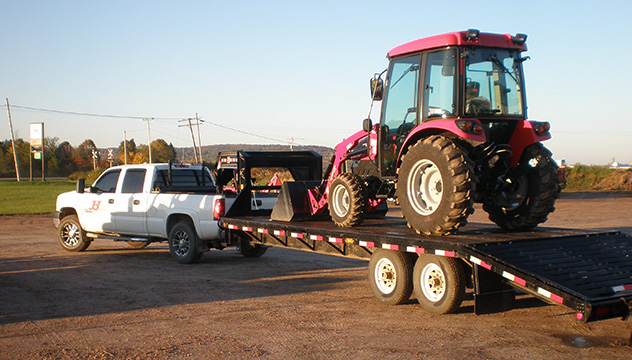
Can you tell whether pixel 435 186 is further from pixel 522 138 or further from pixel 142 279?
pixel 142 279

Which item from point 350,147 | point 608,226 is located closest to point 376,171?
point 350,147

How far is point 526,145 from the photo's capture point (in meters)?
8.29

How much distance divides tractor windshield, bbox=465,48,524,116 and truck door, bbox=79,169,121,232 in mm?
8891

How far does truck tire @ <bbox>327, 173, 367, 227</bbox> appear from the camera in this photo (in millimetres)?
9125

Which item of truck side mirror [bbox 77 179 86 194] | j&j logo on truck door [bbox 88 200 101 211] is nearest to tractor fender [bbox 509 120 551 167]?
j&j logo on truck door [bbox 88 200 101 211]

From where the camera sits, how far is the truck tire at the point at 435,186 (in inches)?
289

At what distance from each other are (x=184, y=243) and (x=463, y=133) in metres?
6.94

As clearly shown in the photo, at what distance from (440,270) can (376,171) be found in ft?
8.16

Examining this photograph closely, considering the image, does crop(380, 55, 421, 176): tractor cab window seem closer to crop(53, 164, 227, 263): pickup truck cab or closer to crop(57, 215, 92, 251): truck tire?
crop(53, 164, 227, 263): pickup truck cab

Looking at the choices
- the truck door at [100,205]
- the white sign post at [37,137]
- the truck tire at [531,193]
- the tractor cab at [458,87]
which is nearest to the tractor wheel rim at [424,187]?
the tractor cab at [458,87]

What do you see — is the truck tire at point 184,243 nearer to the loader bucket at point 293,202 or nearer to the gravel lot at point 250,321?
the gravel lot at point 250,321

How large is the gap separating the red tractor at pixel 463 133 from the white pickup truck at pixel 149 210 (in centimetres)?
425

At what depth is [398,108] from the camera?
895cm

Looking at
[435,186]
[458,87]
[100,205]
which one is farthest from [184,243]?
[458,87]
